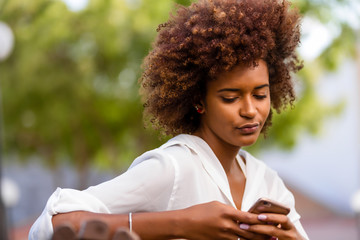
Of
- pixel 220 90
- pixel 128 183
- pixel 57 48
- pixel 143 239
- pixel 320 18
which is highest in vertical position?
pixel 57 48

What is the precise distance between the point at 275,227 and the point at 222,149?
57cm

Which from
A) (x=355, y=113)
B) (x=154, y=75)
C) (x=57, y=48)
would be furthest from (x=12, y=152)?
(x=154, y=75)

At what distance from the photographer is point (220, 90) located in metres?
2.55

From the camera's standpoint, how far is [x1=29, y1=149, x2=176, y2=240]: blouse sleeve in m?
2.25

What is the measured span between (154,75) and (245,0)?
0.55 metres

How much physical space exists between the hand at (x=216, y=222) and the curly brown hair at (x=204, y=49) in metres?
0.65

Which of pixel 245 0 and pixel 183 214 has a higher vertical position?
pixel 245 0

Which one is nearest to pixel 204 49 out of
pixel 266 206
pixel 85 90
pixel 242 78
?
pixel 242 78

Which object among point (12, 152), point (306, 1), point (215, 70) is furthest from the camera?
point (12, 152)

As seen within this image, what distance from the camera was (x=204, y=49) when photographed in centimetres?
255

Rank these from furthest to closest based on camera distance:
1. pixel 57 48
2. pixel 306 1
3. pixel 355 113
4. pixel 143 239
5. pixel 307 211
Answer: pixel 307 211 < pixel 355 113 < pixel 57 48 < pixel 306 1 < pixel 143 239

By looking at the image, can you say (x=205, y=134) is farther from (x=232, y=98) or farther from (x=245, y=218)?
(x=245, y=218)

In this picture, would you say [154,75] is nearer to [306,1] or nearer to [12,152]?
[306,1]

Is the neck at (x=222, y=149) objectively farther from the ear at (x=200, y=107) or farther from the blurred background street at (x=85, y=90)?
the blurred background street at (x=85, y=90)
